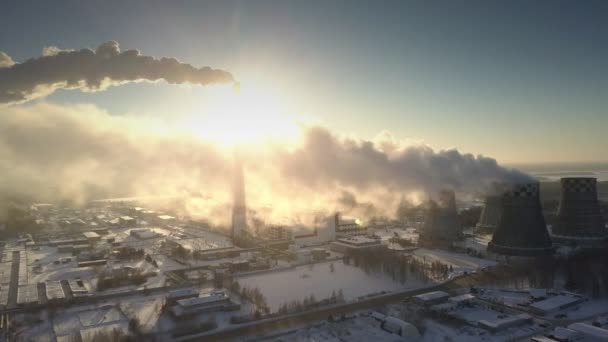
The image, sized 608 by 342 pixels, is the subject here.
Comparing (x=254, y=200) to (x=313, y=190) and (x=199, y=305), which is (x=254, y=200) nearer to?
(x=313, y=190)

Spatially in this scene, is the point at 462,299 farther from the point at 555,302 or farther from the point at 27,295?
the point at 27,295

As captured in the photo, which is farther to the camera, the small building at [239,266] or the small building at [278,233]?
the small building at [278,233]

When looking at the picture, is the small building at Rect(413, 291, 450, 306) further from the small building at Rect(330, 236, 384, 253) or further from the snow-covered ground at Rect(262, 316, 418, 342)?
the small building at Rect(330, 236, 384, 253)

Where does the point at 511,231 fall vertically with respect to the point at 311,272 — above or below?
above

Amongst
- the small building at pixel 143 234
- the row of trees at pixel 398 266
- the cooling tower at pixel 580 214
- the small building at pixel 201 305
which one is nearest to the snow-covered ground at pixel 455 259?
the row of trees at pixel 398 266

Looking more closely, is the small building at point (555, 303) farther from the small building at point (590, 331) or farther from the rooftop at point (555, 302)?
the small building at point (590, 331)

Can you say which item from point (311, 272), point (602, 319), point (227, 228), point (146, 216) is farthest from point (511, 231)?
point (146, 216)
